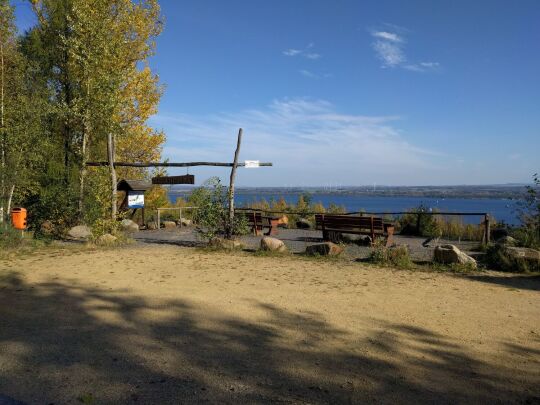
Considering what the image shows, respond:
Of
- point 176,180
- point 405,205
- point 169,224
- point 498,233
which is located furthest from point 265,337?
point 405,205

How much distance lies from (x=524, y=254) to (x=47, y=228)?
13373 mm

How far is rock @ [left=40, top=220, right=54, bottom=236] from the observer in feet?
47.3

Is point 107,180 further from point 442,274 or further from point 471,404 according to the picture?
point 471,404

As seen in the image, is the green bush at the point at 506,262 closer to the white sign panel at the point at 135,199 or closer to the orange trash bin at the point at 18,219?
the white sign panel at the point at 135,199

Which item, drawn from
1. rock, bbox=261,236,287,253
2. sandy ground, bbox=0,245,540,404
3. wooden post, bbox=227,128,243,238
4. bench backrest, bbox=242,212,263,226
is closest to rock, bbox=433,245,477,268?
sandy ground, bbox=0,245,540,404

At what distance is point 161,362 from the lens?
4066mm

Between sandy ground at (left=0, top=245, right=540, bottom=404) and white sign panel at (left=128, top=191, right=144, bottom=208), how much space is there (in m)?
8.62

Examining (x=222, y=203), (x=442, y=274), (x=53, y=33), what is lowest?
(x=442, y=274)

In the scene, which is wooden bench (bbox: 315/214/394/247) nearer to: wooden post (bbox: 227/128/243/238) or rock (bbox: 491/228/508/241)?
wooden post (bbox: 227/128/243/238)

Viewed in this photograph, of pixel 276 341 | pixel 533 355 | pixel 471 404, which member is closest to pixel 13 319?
pixel 276 341

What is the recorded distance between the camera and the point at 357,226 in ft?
43.2

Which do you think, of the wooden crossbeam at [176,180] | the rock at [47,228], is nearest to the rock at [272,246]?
the wooden crossbeam at [176,180]

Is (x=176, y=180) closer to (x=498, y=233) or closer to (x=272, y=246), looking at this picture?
(x=272, y=246)

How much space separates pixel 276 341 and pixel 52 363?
2081mm
